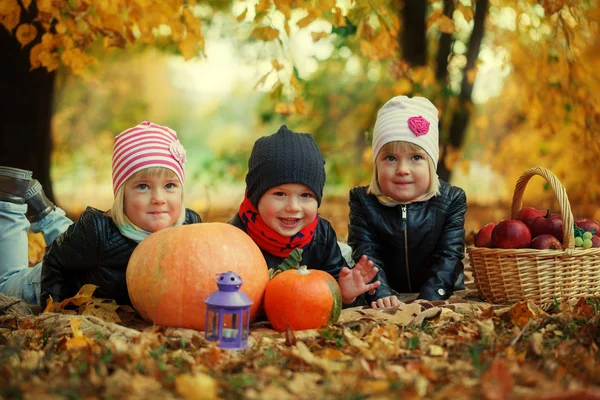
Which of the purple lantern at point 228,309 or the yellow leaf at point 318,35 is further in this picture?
the yellow leaf at point 318,35

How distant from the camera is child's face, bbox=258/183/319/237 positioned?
3500mm

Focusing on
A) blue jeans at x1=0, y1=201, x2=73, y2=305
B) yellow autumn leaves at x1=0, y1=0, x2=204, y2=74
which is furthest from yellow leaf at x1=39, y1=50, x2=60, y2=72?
blue jeans at x1=0, y1=201, x2=73, y2=305

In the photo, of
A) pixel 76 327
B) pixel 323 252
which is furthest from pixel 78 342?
pixel 323 252

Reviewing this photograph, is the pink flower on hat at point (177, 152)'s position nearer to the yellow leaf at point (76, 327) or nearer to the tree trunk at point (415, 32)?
the yellow leaf at point (76, 327)

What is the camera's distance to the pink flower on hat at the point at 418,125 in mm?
3953

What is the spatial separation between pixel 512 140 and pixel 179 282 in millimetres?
10645

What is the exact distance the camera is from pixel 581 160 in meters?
8.38

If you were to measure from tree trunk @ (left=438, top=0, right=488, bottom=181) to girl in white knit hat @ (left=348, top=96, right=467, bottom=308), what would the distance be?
352 cm

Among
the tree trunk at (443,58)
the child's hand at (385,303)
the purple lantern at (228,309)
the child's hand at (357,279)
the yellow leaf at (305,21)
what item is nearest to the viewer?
the purple lantern at (228,309)

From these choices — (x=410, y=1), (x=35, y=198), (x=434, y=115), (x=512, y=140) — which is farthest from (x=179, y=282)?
(x=512, y=140)

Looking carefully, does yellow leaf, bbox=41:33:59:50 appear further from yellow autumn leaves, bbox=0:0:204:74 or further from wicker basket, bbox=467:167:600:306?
wicker basket, bbox=467:167:600:306

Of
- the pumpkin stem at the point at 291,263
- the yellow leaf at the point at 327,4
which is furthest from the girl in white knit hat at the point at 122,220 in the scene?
the yellow leaf at the point at 327,4

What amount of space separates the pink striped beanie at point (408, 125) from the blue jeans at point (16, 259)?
7.28 feet

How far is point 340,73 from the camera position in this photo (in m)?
A: 12.6
